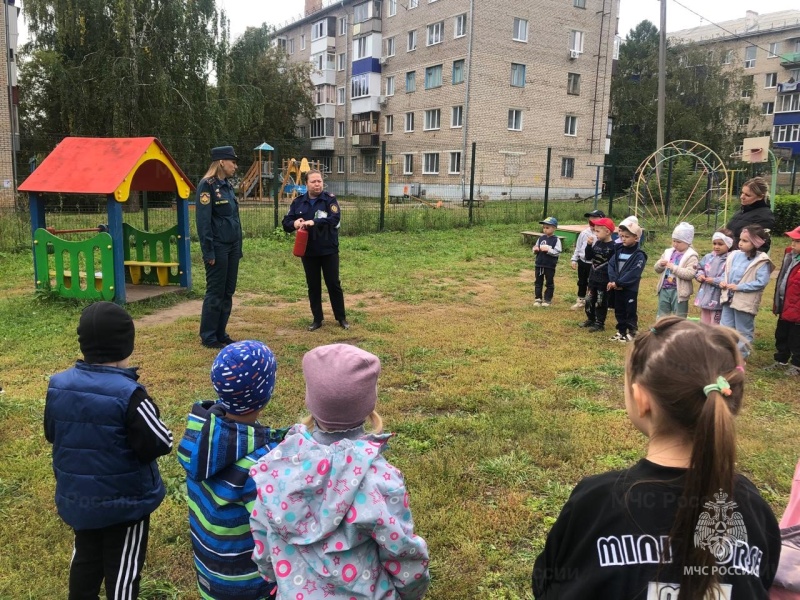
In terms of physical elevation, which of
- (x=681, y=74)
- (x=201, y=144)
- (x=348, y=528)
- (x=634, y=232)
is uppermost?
(x=681, y=74)

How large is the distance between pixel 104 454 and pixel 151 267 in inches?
290

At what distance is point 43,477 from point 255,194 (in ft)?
79.6

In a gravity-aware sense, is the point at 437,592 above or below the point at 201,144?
below

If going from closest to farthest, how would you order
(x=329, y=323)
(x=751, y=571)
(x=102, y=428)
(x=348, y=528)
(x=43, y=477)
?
(x=751, y=571) < (x=348, y=528) < (x=102, y=428) < (x=43, y=477) < (x=329, y=323)

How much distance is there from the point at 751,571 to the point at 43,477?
3.54 meters

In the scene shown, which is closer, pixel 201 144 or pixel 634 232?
pixel 634 232

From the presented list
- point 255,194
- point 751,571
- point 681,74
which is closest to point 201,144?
point 255,194

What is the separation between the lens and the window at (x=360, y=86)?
39625mm

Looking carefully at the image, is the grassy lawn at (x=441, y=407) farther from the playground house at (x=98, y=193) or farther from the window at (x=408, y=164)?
the window at (x=408, y=164)

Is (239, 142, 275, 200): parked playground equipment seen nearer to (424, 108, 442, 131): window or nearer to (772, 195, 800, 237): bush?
(424, 108, 442, 131): window

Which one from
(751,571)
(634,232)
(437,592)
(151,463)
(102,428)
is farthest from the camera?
(634,232)

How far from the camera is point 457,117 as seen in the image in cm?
3344

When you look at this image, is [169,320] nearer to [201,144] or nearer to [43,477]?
[43,477]

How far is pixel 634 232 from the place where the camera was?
6.48m
